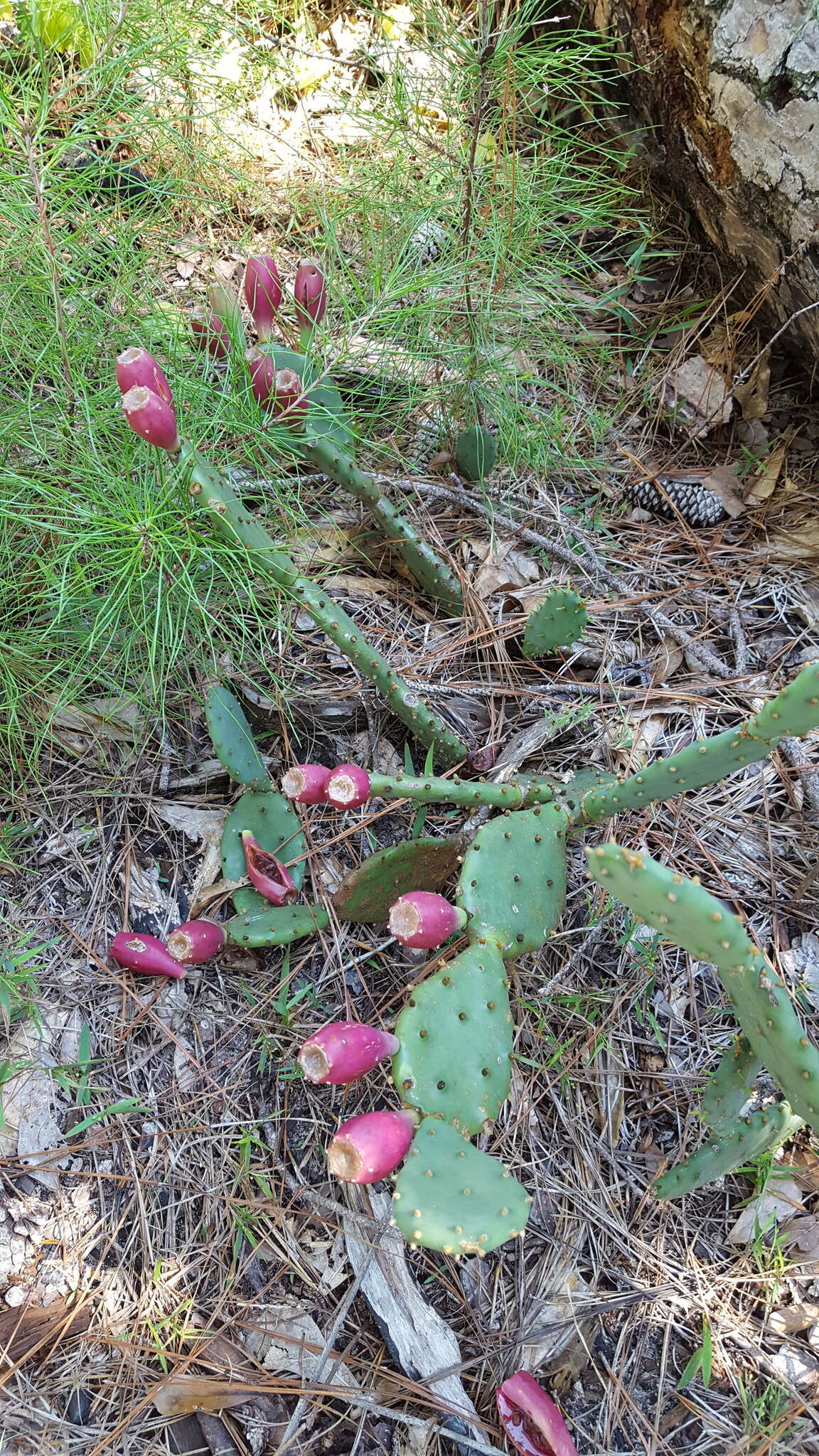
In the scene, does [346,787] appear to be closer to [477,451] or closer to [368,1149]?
[368,1149]

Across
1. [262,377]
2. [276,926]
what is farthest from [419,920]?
[262,377]

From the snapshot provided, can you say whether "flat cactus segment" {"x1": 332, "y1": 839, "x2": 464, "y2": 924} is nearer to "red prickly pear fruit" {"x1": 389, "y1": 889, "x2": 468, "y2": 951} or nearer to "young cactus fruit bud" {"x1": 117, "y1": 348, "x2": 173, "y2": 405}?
"red prickly pear fruit" {"x1": 389, "y1": 889, "x2": 468, "y2": 951}

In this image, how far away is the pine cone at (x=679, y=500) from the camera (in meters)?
2.29

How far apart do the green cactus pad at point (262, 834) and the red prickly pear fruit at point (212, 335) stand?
0.92m

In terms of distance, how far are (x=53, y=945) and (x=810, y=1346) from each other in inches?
60.4

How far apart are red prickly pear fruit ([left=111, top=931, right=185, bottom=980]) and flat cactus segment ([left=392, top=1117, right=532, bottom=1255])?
2.20 feet

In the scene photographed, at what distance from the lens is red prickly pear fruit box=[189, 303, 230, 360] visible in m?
1.84

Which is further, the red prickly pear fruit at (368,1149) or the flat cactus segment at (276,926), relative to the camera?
the flat cactus segment at (276,926)

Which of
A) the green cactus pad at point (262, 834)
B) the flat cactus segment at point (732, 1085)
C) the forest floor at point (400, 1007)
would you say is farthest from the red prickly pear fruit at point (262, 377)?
the flat cactus segment at point (732, 1085)

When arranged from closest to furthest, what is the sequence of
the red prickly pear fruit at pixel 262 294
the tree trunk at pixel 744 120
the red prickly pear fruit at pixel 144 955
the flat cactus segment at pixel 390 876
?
the flat cactus segment at pixel 390 876 < the red prickly pear fruit at pixel 144 955 < the red prickly pear fruit at pixel 262 294 < the tree trunk at pixel 744 120

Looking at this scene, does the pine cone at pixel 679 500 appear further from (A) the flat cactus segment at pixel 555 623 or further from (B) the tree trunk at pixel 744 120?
(A) the flat cactus segment at pixel 555 623

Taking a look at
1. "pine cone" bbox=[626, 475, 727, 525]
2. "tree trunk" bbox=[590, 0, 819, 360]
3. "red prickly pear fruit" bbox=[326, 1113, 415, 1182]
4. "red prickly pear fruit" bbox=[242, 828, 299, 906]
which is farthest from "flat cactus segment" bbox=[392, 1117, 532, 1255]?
"tree trunk" bbox=[590, 0, 819, 360]

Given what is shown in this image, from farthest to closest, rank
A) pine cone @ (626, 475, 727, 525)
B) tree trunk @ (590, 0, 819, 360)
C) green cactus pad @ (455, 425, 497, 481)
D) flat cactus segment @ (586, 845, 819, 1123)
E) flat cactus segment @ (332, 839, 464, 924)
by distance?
pine cone @ (626, 475, 727, 525) < green cactus pad @ (455, 425, 497, 481) < tree trunk @ (590, 0, 819, 360) < flat cactus segment @ (332, 839, 464, 924) < flat cactus segment @ (586, 845, 819, 1123)

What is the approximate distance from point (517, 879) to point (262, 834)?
560 mm
